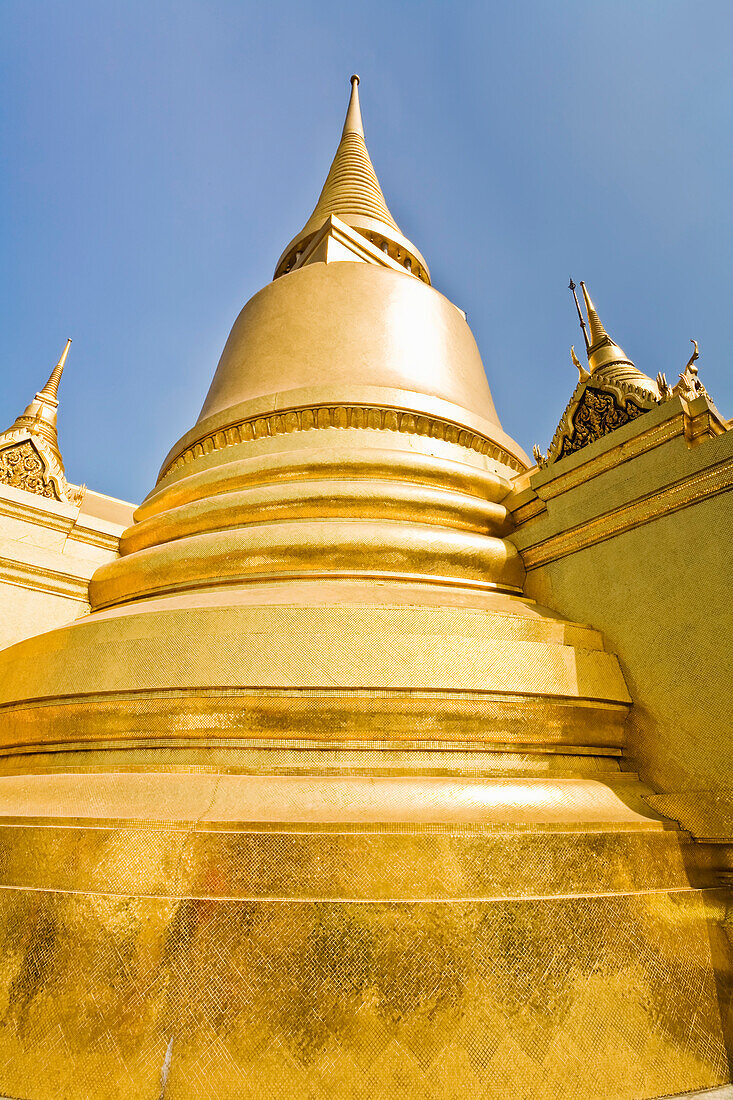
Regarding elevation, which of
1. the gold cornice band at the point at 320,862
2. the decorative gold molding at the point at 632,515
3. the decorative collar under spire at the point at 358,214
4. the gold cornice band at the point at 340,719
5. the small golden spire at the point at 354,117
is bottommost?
the gold cornice band at the point at 320,862

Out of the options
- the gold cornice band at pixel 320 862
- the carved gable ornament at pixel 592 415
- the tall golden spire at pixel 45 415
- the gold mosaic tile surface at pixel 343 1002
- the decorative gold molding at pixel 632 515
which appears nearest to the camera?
the gold mosaic tile surface at pixel 343 1002

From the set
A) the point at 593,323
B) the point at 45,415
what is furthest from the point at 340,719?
the point at 45,415

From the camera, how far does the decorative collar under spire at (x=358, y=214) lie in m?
7.82

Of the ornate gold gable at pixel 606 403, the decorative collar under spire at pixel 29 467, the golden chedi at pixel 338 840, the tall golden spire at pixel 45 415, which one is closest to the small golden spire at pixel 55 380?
the tall golden spire at pixel 45 415

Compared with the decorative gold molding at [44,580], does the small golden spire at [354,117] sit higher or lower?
higher

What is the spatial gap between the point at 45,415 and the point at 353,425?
465cm

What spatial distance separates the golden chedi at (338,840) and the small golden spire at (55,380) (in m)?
4.70

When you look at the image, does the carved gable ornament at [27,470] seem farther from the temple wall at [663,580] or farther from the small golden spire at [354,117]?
the small golden spire at [354,117]

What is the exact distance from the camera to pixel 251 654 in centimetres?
249

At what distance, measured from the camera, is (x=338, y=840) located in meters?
1.82

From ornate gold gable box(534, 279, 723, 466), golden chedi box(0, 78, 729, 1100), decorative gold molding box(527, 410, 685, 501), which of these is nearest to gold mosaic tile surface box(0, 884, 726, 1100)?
golden chedi box(0, 78, 729, 1100)

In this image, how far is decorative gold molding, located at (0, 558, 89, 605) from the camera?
406 centimetres

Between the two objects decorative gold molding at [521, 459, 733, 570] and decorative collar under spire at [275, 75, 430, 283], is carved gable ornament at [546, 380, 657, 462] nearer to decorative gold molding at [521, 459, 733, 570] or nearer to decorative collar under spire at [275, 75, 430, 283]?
decorative gold molding at [521, 459, 733, 570]

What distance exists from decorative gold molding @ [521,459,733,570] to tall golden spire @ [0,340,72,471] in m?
5.63
